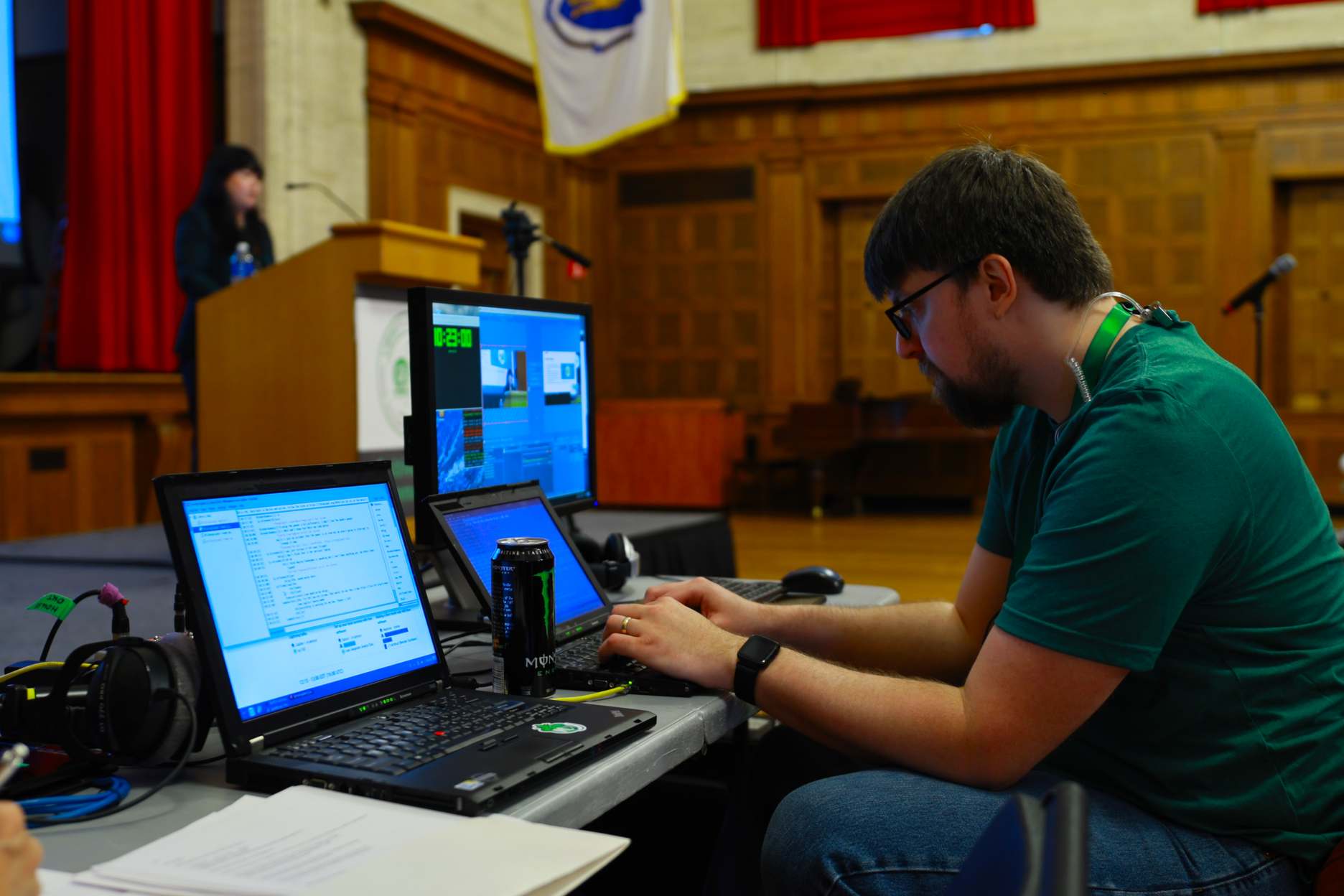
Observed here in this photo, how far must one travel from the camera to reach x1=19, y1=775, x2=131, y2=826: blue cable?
3.14 ft

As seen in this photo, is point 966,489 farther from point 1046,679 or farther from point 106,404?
point 1046,679

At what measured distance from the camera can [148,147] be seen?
18.2 ft

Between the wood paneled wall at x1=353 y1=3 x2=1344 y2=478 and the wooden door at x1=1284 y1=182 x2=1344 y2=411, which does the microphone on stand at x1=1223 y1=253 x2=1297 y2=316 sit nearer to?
the wood paneled wall at x1=353 y1=3 x2=1344 y2=478

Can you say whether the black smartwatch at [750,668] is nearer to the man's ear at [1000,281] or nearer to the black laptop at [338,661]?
the black laptop at [338,661]

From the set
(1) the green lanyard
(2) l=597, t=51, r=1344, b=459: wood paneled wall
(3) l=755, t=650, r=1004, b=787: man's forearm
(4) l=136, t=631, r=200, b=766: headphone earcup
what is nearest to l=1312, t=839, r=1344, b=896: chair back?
(3) l=755, t=650, r=1004, b=787: man's forearm

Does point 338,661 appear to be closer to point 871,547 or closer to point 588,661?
point 588,661

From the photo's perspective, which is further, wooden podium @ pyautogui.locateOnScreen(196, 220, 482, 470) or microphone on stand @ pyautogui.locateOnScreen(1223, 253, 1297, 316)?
microphone on stand @ pyautogui.locateOnScreen(1223, 253, 1297, 316)

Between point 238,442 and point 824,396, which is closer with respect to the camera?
point 238,442

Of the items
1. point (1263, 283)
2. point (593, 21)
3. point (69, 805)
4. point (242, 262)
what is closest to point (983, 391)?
point (69, 805)

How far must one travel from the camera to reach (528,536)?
167cm

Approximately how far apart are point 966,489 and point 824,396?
1.34m

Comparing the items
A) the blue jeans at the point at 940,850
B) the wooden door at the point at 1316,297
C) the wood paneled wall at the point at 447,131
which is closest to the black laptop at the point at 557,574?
the blue jeans at the point at 940,850

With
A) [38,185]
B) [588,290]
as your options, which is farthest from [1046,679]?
[588,290]

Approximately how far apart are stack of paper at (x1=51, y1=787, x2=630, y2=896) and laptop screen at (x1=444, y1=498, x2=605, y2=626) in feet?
1.94
